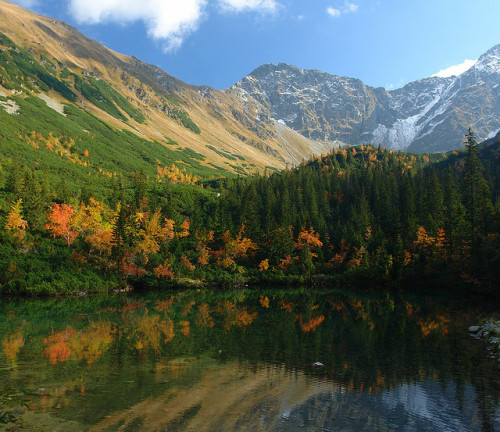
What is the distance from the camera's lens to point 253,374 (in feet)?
67.7

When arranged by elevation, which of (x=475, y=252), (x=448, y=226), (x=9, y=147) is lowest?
(x=475, y=252)

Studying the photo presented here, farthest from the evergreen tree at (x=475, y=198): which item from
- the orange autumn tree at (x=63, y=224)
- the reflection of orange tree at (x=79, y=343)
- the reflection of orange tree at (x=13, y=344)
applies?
the orange autumn tree at (x=63, y=224)

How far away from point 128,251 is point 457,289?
73.4 m

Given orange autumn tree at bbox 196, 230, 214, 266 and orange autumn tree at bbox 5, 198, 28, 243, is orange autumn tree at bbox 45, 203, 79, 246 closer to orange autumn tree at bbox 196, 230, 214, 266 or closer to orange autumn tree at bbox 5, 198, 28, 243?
orange autumn tree at bbox 5, 198, 28, 243

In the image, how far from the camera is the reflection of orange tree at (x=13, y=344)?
24717mm

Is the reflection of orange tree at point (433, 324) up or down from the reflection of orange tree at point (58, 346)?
down

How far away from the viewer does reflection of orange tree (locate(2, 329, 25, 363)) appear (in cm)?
2472

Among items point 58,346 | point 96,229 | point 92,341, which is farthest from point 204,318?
point 96,229

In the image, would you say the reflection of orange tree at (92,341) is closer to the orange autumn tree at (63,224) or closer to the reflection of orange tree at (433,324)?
the reflection of orange tree at (433,324)

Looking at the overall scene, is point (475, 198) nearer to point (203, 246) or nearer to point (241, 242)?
point (241, 242)

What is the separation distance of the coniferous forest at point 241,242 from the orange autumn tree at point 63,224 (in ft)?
0.85

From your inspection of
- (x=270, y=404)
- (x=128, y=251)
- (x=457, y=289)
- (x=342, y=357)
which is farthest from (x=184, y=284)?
(x=270, y=404)

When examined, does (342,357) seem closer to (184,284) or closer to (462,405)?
(462,405)

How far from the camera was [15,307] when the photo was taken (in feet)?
167
